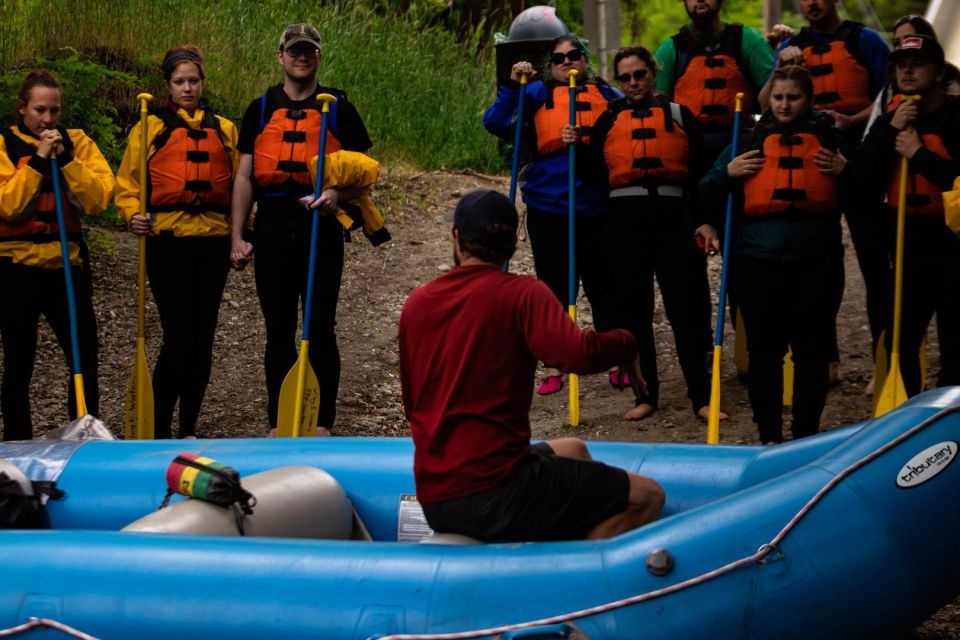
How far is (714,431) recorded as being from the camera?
5801 mm

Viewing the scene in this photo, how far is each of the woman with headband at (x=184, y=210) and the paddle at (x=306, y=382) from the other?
438 millimetres

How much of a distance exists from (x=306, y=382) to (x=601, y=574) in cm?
278

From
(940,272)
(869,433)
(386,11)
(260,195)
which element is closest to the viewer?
(869,433)

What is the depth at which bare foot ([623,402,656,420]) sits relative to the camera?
6.48 m

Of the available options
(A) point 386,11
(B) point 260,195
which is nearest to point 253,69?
(A) point 386,11

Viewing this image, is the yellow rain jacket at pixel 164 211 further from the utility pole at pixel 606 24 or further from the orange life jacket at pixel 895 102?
the utility pole at pixel 606 24

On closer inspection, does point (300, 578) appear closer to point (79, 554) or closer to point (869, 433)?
point (79, 554)

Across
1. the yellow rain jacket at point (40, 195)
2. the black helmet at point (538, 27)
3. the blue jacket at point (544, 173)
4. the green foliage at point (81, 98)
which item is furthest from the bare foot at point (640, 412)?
the green foliage at point (81, 98)

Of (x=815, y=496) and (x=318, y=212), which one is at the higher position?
(x=318, y=212)

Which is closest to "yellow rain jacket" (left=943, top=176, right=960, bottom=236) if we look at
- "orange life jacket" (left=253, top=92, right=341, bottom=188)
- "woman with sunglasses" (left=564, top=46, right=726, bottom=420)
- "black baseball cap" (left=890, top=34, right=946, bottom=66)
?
"black baseball cap" (left=890, top=34, right=946, bottom=66)

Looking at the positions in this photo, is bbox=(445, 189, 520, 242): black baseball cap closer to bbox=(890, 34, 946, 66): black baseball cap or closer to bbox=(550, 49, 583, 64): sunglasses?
bbox=(890, 34, 946, 66): black baseball cap

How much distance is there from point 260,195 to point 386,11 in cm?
833

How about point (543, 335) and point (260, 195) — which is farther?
point (260, 195)

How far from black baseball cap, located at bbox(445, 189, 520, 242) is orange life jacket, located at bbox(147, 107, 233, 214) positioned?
256cm
